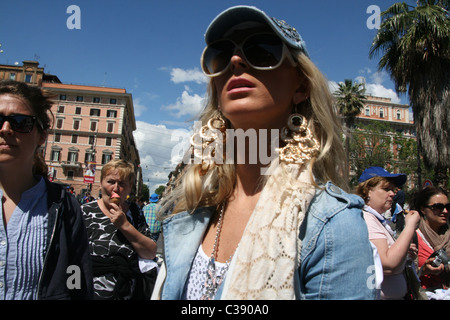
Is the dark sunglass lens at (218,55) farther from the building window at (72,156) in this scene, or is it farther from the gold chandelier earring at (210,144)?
the building window at (72,156)

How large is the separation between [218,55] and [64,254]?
1490mm

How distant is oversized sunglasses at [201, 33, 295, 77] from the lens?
50.8 inches

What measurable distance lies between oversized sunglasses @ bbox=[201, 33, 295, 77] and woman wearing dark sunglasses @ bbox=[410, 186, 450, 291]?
3561 millimetres

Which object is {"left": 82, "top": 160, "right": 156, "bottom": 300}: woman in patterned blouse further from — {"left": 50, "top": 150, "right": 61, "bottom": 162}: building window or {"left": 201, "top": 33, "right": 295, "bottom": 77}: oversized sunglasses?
{"left": 50, "top": 150, "right": 61, "bottom": 162}: building window

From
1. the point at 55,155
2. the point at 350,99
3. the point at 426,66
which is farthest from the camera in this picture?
the point at 55,155

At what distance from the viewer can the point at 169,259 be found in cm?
139

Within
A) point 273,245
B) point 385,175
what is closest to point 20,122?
point 273,245

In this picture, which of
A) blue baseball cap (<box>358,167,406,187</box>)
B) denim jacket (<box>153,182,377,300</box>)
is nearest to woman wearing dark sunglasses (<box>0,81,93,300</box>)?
denim jacket (<box>153,182,377,300</box>)

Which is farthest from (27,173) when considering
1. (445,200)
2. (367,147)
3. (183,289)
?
(367,147)

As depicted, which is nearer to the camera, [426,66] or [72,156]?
[426,66]

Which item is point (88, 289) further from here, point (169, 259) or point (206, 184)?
point (206, 184)

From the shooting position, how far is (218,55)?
146 cm

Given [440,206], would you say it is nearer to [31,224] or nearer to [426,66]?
[31,224]

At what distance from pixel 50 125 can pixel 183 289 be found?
5.43ft
